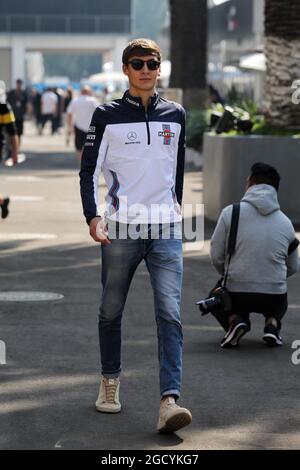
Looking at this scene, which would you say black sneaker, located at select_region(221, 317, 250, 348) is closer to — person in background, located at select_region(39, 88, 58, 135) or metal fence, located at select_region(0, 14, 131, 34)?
person in background, located at select_region(39, 88, 58, 135)

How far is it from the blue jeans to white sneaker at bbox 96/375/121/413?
169 millimetres

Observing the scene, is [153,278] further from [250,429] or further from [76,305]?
[76,305]

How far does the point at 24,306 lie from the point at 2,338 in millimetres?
1483

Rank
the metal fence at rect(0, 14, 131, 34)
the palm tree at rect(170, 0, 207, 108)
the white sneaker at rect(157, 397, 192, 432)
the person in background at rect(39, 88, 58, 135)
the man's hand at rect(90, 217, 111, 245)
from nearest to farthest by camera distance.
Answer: the white sneaker at rect(157, 397, 192, 432), the man's hand at rect(90, 217, 111, 245), the palm tree at rect(170, 0, 207, 108), the person in background at rect(39, 88, 58, 135), the metal fence at rect(0, 14, 131, 34)

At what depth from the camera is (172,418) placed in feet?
22.0

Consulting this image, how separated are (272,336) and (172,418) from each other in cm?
263

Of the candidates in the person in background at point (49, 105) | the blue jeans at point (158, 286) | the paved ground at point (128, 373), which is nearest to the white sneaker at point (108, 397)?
the paved ground at point (128, 373)

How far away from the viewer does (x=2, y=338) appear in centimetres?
938

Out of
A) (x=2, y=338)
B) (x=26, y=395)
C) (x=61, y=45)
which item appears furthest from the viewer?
(x=61, y=45)

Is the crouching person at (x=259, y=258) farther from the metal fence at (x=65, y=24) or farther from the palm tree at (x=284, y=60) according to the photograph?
the metal fence at (x=65, y=24)

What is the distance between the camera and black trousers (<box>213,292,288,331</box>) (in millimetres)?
9328

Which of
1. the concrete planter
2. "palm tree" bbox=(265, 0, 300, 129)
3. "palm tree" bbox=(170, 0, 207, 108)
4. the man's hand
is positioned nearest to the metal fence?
"palm tree" bbox=(170, 0, 207, 108)

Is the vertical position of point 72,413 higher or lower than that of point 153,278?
lower
